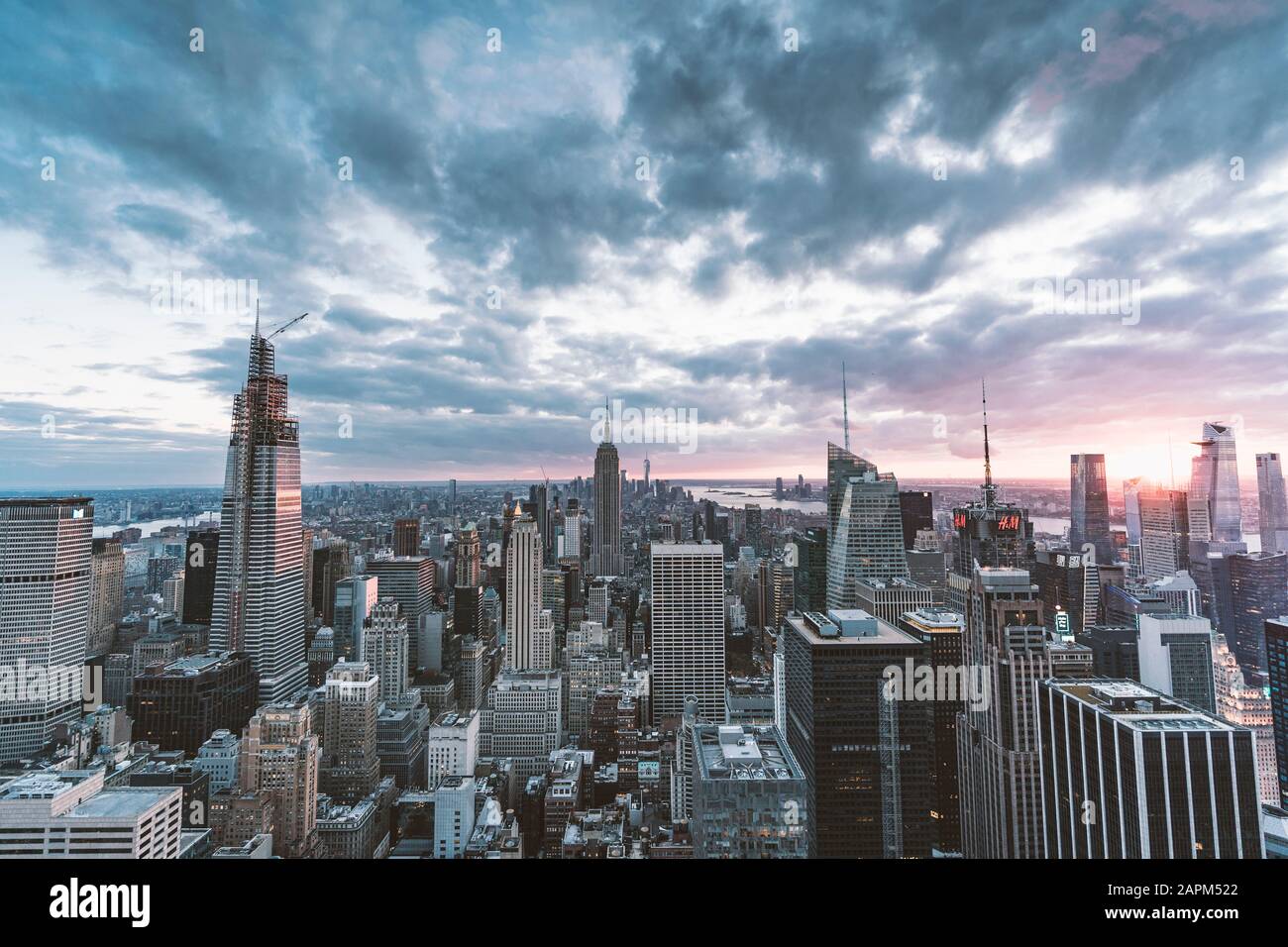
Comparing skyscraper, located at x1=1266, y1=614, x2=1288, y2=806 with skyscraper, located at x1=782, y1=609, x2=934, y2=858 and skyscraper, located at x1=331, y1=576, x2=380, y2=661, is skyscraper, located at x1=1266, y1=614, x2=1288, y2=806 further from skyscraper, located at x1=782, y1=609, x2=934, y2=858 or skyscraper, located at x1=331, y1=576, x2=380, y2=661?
skyscraper, located at x1=331, y1=576, x2=380, y2=661

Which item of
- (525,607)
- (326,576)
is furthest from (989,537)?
(326,576)

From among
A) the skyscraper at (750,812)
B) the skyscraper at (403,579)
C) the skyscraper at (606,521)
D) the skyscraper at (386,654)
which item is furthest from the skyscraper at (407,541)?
the skyscraper at (750,812)

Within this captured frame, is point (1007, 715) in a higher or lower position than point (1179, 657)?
lower

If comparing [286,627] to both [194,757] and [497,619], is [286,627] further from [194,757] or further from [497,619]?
[497,619]

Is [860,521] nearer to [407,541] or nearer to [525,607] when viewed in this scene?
[525,607]

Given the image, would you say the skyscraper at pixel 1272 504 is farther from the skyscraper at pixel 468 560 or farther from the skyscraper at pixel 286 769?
the skyscraper at pixel 468 560

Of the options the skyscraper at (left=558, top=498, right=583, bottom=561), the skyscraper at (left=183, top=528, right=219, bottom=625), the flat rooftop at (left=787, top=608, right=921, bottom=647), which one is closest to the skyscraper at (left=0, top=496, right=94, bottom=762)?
the skyscraper at (left=183, top=528, right=219, bottom=625)
